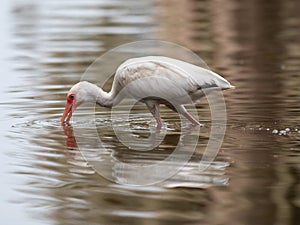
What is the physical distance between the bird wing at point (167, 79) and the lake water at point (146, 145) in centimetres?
42

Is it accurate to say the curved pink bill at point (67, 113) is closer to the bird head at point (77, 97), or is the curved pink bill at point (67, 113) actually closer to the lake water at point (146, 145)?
the bird head at point (77, 97)

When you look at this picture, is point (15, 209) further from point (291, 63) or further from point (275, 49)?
point (275, 49)

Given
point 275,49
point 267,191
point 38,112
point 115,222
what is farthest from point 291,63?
point 115,222

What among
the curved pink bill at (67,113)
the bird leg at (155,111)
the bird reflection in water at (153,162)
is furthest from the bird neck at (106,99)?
the bird reflection in water at (153,162)

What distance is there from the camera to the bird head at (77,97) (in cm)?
1076

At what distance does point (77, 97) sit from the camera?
1079 cm

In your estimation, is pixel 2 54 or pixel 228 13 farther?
pixel 228 13

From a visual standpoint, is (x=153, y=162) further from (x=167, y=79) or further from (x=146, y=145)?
(x=167, y=79)

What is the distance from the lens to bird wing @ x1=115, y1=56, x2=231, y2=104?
32.6 ft

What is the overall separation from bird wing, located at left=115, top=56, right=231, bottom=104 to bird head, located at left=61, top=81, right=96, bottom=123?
0.70 m

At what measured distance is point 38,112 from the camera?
11250 millimetres

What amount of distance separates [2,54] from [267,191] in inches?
400

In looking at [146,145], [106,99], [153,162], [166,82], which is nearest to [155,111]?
[166,82]

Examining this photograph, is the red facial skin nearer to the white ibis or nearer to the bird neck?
the bird neck
